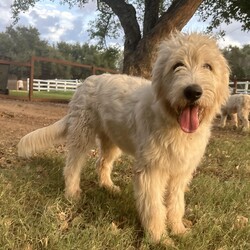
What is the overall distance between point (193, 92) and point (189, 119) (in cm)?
32

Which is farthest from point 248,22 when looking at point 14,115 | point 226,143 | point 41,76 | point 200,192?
point 41,76

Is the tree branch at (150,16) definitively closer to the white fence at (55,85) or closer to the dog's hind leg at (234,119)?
the dog's hind leg at (234,119)

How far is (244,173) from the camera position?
231 inches

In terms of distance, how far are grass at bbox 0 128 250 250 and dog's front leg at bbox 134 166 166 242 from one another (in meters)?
0.14

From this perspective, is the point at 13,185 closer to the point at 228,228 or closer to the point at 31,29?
the point at 228,228

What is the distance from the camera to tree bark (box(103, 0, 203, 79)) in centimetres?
1047

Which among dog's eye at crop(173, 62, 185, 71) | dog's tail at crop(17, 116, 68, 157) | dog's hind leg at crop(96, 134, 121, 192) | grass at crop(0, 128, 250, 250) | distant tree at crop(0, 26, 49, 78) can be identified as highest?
distant tree at crop(0, 26, 49, 78)

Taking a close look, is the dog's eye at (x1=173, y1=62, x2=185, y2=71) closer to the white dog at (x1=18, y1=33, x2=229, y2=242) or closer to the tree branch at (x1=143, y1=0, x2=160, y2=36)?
the white dog at (x1=18, y1=33, x2=229, y2=242)

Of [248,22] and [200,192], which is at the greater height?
[248,22]

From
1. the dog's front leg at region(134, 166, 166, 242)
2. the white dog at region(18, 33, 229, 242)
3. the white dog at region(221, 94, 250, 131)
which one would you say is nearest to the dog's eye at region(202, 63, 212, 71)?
the white dog at region(18, 33, 229, 242)

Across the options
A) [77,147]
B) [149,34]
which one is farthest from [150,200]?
[149,34]

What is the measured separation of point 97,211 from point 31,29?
329ft

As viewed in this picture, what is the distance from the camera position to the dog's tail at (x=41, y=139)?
15.8 feet

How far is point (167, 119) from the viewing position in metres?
3.47
